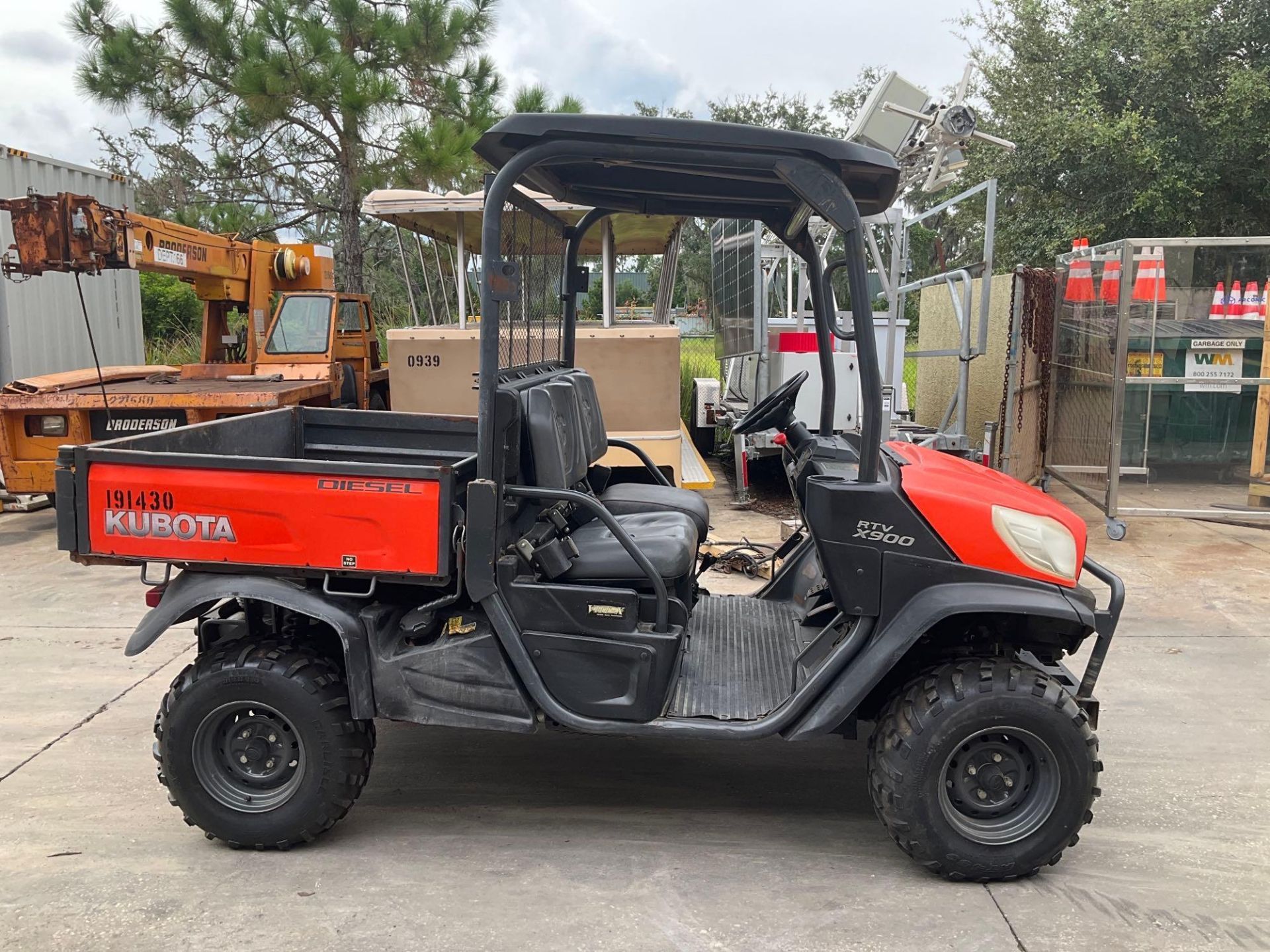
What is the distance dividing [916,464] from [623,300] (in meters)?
6.75

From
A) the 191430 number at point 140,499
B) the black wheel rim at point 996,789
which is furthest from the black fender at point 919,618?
the 191430 number at point 140,499

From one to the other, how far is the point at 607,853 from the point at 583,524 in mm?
1266

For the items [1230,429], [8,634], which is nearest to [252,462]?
[8,634]

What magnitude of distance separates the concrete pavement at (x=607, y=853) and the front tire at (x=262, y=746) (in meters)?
0.13

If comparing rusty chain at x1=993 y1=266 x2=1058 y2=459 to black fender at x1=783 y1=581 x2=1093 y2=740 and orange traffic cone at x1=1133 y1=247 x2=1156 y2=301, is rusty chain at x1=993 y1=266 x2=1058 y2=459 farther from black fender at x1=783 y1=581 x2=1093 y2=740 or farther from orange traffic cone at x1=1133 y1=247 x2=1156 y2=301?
black fender at x1=783 y1=581 x2=1093 y2=740

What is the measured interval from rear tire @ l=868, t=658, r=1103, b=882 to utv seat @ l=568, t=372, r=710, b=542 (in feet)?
4.77

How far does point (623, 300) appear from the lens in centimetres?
1006

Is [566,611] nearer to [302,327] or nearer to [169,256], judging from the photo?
[169,256]

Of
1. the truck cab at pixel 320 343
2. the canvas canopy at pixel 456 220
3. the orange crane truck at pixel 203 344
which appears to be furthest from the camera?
the truck cab at pixel 320 343

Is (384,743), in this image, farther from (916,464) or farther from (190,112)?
(190,112)

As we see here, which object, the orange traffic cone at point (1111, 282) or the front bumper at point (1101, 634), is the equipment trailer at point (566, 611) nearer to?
the front bumper at point (1101, 634)

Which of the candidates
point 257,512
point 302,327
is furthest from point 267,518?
point 302,327

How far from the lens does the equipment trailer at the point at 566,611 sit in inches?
124

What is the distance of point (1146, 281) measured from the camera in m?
8.38
